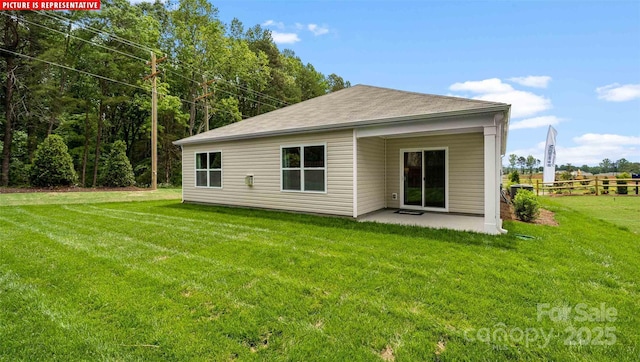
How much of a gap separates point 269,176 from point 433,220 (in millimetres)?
4480

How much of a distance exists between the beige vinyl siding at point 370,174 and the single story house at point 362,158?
25mm

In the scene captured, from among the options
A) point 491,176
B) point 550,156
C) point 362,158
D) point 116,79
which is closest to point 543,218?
point 491,176

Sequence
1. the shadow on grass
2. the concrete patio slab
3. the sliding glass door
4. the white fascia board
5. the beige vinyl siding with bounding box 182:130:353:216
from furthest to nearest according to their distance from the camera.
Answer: the sliding glass door → the beige vinyl siding with bounding box 182:130:353:216 → the concrete patio slab → the white fascia board → the shadow on grass

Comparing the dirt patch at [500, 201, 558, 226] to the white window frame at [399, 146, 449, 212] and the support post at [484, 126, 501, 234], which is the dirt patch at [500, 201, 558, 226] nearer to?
the white window frame at [399, 146, 449, 212]

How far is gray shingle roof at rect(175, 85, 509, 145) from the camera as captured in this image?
6.18 metres

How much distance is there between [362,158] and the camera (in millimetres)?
7383

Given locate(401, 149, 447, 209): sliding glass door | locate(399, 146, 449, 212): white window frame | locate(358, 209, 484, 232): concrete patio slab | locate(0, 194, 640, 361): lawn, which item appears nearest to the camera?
locate(0, 194, 640, 361): lawn

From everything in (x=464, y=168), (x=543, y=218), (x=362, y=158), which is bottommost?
(x=543, y=218)

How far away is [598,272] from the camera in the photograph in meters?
3.62

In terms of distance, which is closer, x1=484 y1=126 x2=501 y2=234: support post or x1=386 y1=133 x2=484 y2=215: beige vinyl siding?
x1=484 y1=126 x2=501 y2=234: support post

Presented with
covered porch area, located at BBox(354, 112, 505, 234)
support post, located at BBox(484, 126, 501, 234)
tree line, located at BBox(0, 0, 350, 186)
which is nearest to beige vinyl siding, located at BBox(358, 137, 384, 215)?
covered porch area, located at BBox(354, 112, 505, 234)

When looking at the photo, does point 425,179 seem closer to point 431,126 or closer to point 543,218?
point 431,126

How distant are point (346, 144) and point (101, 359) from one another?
5.85 meters

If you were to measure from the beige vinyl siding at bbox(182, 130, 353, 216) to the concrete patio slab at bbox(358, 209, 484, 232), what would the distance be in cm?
82
